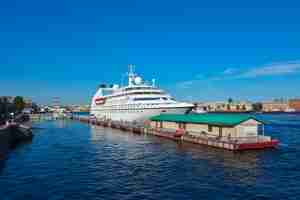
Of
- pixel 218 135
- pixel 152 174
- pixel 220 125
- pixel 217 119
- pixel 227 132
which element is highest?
pixel 217 119

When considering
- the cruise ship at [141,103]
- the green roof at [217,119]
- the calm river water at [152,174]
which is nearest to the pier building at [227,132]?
the green roof at [217,119]

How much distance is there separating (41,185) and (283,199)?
21378mm

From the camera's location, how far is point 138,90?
297 ft

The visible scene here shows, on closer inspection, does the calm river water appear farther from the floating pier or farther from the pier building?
the pier building

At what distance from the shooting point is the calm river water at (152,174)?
25344 millimetres

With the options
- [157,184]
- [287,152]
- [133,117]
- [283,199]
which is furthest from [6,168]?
[133,117]

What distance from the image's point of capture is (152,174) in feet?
104

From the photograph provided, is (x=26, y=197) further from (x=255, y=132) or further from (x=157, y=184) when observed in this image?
(x=255, y=132)

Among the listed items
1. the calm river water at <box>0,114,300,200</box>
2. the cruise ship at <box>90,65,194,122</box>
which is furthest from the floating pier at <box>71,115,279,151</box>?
the cruise ship at <box>90,65,194,122</box>

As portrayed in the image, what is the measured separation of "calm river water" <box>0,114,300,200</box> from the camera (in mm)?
25344

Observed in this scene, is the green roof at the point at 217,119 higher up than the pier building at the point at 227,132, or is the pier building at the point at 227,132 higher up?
the green roof at the point at 217,119

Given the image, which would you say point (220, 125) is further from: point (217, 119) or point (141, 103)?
point (141, 103)

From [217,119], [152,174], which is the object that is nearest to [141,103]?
[217,119]

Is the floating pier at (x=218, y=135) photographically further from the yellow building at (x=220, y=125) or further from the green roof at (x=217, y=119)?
the green roof at (x=217, y=119)
